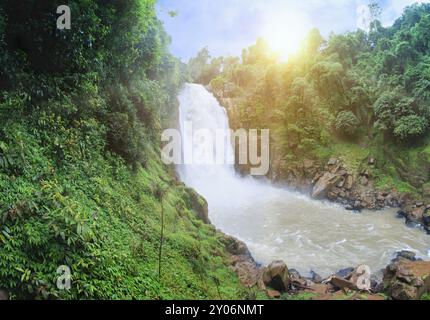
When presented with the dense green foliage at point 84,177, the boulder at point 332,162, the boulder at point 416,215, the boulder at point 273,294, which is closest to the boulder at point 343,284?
the boulder at point 273,294

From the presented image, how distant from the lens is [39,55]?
229 inches

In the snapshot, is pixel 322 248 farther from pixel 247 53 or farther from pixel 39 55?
pixel 247 53

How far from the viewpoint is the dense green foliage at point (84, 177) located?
12.8ft

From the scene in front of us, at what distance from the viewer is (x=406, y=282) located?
7.29 metres

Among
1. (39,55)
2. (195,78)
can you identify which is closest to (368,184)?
(39,55)

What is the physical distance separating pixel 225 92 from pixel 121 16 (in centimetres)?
1938

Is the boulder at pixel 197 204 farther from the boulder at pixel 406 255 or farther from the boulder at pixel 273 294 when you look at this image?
the boulder at pixel 406 255

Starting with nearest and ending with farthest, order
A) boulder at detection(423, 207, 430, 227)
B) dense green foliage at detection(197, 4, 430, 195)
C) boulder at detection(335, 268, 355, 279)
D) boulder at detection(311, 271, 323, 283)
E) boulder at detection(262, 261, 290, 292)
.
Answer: boulder at detection(262, 261, 290, 292) < boulder at detection(311, 271, 323, 283) < boulder at detection(335, 268, 355, 279) < boulder at detection(423, 207, 430, 227) < dense green foliage at detection(197, 4, 430, 195)

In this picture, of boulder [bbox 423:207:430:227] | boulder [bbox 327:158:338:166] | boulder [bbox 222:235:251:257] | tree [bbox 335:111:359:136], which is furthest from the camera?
tree [bbox 335:111:359:136]

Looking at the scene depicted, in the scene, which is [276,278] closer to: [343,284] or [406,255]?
[343,284]

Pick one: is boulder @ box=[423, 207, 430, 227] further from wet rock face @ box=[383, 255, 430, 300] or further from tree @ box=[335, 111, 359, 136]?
tree @ box=[335, 111, 359, 136]

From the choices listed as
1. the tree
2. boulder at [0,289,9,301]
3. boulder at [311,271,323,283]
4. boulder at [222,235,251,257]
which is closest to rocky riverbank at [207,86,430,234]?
the tree

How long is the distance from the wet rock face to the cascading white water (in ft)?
5.59

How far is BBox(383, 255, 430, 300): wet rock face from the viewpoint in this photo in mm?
6957
